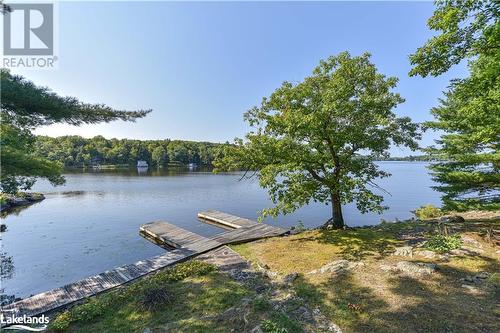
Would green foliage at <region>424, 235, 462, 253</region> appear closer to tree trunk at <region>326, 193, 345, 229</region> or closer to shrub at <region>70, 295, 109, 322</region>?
tree trunk at <region>326, 193, 345, 229</region>

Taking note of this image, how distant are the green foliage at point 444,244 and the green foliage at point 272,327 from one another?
732cm

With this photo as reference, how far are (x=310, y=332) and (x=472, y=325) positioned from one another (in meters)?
3.39

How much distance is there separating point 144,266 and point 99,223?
15.3m

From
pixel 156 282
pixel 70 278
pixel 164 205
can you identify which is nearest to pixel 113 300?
pixel 156 282

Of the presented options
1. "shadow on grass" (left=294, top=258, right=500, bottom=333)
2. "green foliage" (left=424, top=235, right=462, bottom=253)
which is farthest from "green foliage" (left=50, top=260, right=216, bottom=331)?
"green foliage" (left=424, top=235, right=462, bottom=253)

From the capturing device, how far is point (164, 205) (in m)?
33.2

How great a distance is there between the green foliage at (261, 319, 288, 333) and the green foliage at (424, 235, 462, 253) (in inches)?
288

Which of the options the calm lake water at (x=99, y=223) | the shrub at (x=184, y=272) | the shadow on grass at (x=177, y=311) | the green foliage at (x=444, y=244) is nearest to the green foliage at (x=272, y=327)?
the shadow on grass at (x=177, y=311)

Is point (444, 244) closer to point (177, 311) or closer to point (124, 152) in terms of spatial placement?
point (177, 311)

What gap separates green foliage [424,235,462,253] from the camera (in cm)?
951

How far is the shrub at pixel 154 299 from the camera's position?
754 centimetres

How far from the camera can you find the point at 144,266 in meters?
12.5

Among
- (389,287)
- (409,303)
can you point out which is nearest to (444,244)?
(389,287)

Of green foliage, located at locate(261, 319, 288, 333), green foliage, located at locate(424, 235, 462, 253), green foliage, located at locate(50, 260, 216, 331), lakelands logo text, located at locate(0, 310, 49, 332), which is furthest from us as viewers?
green foliage, located at locate(424, 235, 462, 253)
